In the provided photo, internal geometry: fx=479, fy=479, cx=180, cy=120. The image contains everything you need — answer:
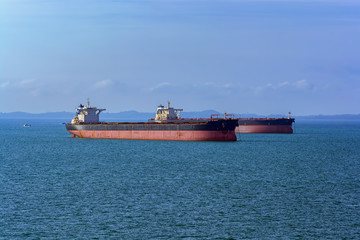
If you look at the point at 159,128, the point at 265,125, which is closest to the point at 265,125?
the point at 265,125

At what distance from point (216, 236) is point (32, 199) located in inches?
538

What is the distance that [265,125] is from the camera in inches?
4392

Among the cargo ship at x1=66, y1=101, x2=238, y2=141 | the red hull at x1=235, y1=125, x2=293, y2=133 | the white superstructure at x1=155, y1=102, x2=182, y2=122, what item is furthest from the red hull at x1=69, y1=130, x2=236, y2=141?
the red hull at x1=235, y1=125, x2=293, y2=133

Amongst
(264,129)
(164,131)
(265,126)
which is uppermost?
(265,126)

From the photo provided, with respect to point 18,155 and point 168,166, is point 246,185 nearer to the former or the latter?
point 168,166

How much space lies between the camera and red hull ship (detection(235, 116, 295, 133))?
11175cm

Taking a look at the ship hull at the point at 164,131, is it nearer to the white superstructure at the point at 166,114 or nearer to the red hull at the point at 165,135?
the red hull at the point at 165,135

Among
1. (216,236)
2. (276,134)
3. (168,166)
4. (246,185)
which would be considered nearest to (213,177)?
(246,185)

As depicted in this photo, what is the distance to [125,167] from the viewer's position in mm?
49031

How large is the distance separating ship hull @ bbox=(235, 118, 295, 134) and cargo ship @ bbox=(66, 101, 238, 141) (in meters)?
19.8

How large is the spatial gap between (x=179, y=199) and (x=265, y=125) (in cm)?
8306

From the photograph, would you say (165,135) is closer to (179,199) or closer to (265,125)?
(265,125)

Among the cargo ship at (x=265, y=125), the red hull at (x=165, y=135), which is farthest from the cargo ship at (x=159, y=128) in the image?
the cargo ship at (x=265, y=125)

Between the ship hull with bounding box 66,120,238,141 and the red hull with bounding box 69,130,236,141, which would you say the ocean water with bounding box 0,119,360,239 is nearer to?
the ship hull with bounding box 66,120,238,141
